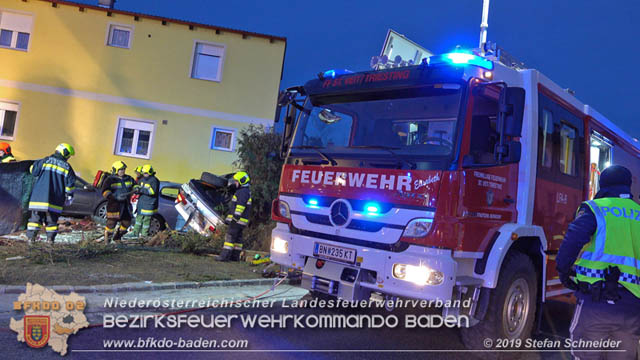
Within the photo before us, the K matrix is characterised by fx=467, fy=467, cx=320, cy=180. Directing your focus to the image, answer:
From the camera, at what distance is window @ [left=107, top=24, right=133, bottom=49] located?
697 inches

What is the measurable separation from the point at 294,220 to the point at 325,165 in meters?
0.71

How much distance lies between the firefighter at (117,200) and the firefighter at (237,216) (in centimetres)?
265

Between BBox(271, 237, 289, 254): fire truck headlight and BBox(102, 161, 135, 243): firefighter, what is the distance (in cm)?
588

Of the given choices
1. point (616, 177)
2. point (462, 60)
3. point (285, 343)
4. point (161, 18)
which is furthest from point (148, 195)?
point (161, 18)

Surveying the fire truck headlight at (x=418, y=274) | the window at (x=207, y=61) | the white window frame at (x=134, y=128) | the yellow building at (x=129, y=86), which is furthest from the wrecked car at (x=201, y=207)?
the window at (x=207, y=61)

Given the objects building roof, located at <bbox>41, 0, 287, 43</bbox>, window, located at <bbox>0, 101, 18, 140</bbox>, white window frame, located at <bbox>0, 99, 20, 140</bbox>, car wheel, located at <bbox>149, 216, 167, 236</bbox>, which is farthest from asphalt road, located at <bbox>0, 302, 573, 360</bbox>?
window, located at <bbox>0, 101, 18, 140</bbox>

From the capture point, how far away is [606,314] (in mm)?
3010

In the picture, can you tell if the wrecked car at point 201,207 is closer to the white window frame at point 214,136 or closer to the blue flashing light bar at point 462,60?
the blue flashing light bar at point 462,60

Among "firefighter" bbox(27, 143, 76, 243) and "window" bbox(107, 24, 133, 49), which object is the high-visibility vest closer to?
"firefighter" bbox(27, 143, 76, 243)

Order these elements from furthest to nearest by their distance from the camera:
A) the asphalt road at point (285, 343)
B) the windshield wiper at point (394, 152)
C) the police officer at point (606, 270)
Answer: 1. the windshield wiper at point (394, 152)
2. the asphalt road at point (285, 343)
3. the police officer at point (606, 270)

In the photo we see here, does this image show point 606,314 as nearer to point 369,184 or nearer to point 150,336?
point 369,184

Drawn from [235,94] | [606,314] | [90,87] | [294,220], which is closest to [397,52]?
[294,220]

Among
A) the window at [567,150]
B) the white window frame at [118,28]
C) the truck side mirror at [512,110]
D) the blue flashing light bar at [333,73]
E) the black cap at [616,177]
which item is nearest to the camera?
the black cap at [616,177]

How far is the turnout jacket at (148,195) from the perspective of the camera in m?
10.3
